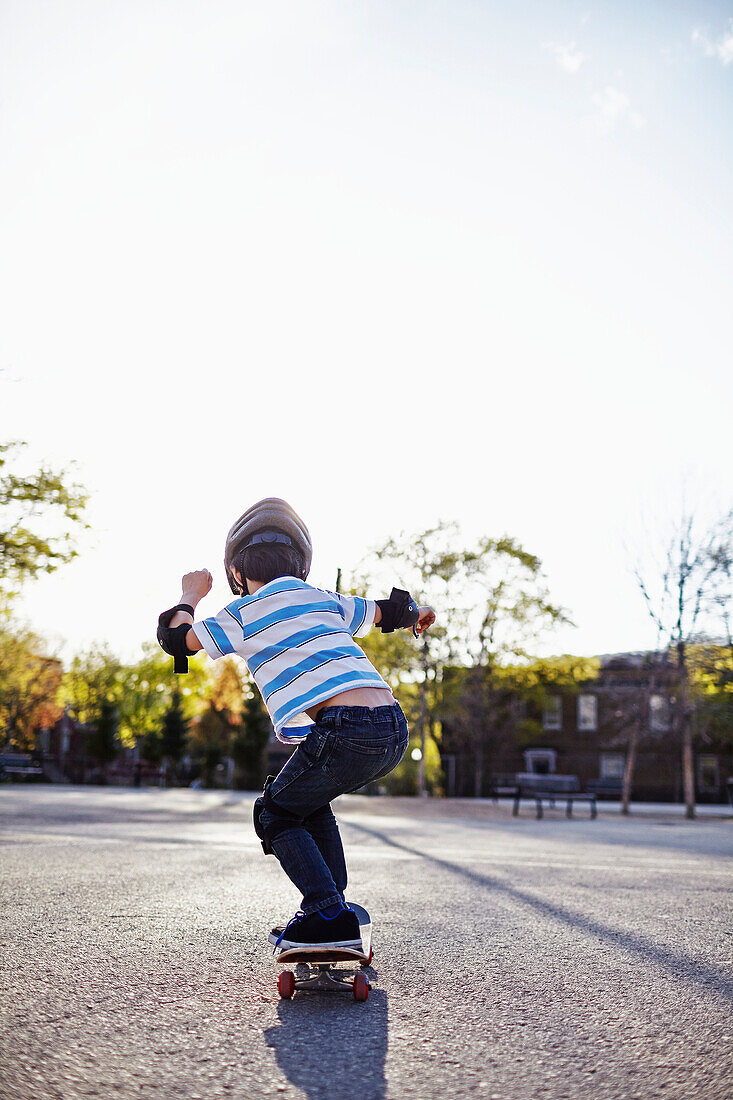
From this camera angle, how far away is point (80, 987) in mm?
2523

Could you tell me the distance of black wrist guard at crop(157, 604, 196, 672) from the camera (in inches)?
111

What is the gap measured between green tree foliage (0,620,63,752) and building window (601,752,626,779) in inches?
1280

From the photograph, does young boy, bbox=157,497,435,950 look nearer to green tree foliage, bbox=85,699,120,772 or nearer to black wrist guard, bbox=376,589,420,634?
black wrist guard, bbox=376,589,420,634

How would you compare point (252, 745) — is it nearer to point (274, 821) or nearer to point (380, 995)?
point (274, 821)

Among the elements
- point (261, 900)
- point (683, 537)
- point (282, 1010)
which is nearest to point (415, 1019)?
point (282, 1010)

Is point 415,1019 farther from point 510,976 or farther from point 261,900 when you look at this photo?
point 261,900

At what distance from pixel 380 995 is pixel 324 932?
0.77ft

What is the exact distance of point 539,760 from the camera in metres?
51.1

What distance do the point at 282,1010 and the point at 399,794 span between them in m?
33.8

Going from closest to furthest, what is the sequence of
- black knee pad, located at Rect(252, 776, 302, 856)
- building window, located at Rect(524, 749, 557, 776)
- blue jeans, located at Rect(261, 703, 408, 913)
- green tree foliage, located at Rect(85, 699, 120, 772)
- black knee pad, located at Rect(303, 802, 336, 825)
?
blue jeans, located at Rect(261, 703, 408, 913) < black knee pad, located at Rect(252, 776, 302, 856) < black knee pad, located at Rect(303, 802, 336, 825) < building window, located at Rect(524, 749, 557, 776) < green tree foliage, located at Rect(85, 699, 120, 772)

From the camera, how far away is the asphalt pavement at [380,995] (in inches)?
71.4

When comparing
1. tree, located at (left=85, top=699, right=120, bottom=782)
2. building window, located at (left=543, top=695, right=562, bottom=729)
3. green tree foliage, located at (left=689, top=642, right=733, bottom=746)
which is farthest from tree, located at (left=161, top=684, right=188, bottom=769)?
green tree foliage, located at (left=689, top=642, right=733, bottom=746)

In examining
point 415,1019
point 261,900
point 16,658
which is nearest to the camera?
point 415,1019

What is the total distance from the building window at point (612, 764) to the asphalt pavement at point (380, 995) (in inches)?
1859
